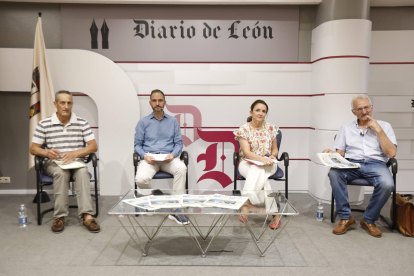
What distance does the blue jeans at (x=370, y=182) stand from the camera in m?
2.88

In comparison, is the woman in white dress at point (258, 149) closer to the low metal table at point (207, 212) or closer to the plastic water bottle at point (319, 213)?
the low metal table at point (207, 212)

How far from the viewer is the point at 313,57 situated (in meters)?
4.13

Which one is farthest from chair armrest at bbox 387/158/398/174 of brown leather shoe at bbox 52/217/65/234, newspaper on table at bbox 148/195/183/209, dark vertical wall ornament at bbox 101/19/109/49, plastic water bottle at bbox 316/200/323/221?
dark vertical wall ornament at bbox 101/19/109/49

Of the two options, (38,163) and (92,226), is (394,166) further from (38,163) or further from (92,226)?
(38,163)

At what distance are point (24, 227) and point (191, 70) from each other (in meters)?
2.68

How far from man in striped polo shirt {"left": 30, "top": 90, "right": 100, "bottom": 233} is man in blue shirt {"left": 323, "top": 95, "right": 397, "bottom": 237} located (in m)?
2.42

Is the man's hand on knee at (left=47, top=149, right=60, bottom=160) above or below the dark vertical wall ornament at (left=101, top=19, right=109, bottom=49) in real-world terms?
below

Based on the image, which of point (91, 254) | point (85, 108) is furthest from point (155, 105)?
point (91, 254)

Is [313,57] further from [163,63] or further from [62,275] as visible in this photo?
[62,275]

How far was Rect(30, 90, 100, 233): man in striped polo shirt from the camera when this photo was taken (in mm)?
3049

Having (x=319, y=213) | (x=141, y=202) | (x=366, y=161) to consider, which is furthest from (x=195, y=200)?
(x=366, y=161)

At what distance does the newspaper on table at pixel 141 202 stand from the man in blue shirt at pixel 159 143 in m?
0.85

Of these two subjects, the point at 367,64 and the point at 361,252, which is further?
the point at 367,64

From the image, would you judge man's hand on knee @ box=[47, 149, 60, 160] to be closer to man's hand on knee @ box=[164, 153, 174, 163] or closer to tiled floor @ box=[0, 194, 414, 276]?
tiled floor @ box=[0, 194, 414, 276]
